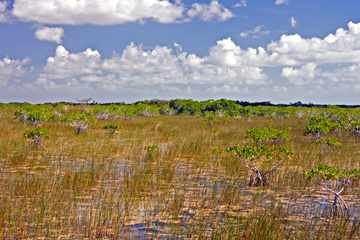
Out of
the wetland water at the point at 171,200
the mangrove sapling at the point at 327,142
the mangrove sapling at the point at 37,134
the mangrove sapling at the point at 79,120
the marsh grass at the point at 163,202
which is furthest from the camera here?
the mangrove sapling at the point at 79,120

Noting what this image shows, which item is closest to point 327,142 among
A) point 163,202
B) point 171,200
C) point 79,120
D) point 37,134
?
point 171,200

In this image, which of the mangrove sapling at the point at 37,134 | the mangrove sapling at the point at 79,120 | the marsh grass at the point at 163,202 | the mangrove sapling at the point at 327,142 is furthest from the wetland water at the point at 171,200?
the mangrove sapling at the point at 79,120

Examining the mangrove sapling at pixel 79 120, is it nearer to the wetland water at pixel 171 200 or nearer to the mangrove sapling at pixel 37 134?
the mangrove sapling at pixel 37 134

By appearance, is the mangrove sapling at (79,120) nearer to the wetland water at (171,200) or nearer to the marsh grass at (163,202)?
the marsh grass at (163,202)

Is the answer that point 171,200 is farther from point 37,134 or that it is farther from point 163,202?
point 37,134

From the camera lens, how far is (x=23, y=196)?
6980mm

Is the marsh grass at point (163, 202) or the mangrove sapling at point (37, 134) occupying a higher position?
the mangrove sapling at point (37, 134)

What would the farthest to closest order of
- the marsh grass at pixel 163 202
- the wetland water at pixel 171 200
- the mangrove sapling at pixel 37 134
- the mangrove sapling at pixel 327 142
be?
the mangrove sapling at pixel 37 134
the mangrove sapling at pixel 327 142
the wetland water at pixel 171 200
the marsh grass at pixel 163 202

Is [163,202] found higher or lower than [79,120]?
lower

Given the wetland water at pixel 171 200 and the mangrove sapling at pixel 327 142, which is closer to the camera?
the wetland water at pixel 171 200

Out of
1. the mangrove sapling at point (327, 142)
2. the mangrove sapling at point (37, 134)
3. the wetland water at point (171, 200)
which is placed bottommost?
the wetland water at point (171, 200)

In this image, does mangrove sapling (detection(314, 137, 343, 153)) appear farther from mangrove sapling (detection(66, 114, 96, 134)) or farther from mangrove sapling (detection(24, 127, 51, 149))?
mangrove sapling (detection(66, 114, 96, 134))

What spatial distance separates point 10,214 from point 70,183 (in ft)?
7.73

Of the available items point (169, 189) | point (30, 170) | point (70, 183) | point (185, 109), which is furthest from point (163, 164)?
point (185, 109)
